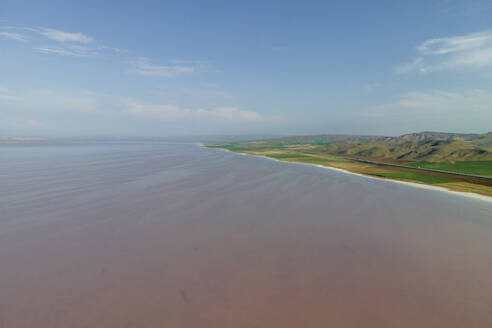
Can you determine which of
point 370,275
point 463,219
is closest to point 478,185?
point 463,219

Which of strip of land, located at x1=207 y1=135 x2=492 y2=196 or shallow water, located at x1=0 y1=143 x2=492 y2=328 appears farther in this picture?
strip of land, located at x1=207 y1=135 x2=492 y2=196

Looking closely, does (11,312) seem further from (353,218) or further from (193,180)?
(193,180)

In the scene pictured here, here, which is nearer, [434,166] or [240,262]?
[240,262]

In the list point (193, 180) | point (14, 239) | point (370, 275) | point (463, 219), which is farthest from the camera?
point (193, 180)

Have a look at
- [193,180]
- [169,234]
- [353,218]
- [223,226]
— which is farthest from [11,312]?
[193,180]

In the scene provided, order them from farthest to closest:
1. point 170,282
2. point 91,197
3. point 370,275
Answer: point 91,197, point 370,275, point 170,282

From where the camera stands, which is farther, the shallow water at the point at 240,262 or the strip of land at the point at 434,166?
the strip of land at the point at 434,166

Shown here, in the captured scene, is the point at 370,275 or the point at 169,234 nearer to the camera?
the point at 370,275

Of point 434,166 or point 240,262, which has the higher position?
point 240,262
